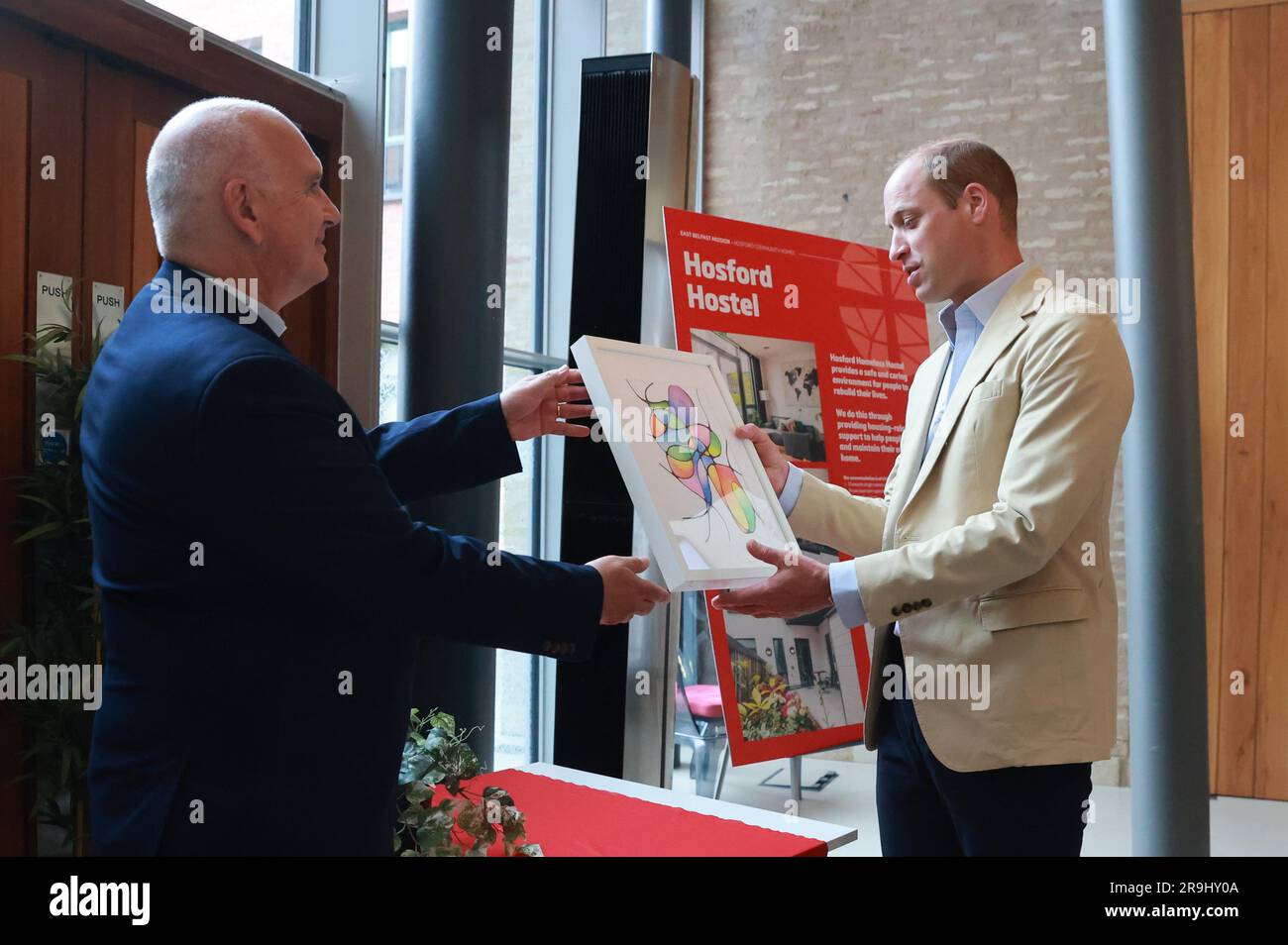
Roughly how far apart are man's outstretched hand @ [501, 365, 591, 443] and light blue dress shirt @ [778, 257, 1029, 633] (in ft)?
2.18

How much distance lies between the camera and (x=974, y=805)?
198 cm

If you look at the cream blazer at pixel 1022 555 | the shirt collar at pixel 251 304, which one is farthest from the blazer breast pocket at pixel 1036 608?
the shirt collar at pixel 251 304

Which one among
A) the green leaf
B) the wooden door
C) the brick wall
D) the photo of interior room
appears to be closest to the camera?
the green leaf

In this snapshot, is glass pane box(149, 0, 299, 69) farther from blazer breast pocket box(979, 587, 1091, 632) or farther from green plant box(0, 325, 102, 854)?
blazer breast pocket box(979, 587, 1091, 632)

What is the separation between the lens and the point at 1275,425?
5598 millimetres

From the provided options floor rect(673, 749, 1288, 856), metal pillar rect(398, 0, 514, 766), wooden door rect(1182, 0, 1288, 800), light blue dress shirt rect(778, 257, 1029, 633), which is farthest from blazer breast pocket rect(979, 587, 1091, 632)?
wooden door rect(1182, 0, 1288, 800)

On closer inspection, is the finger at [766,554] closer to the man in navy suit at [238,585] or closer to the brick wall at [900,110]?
the man in navy suit at [238,585]

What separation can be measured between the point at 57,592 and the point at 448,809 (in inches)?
49.9

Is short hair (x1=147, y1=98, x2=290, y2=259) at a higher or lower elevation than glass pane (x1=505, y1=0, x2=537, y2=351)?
lower

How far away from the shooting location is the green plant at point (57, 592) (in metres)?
2.54

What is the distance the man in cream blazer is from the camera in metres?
1.95

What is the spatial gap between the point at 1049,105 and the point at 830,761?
3.98m
